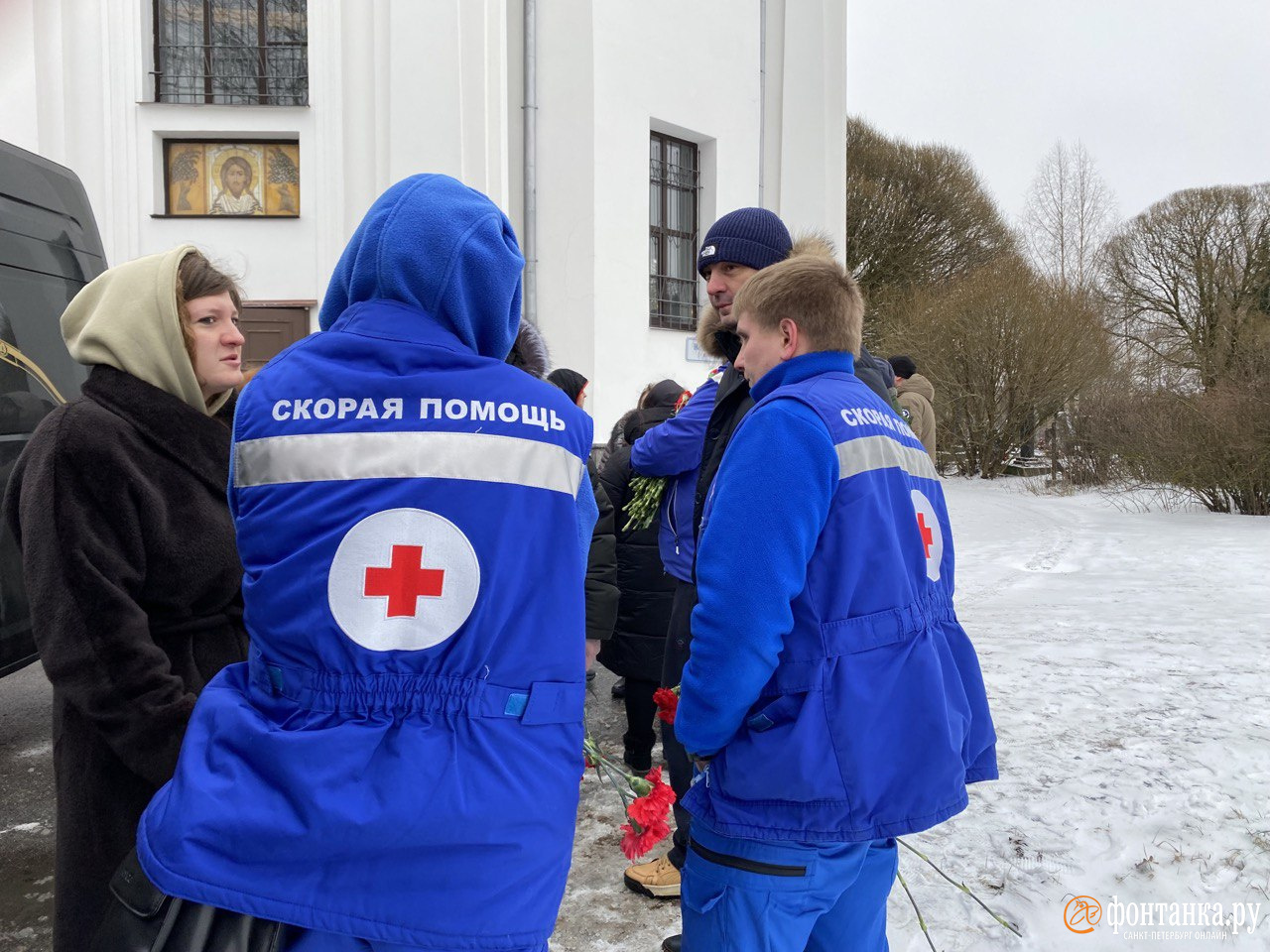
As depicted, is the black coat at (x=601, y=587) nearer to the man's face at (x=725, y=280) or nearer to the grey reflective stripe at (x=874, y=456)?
the man's face at (x=725, y=280)

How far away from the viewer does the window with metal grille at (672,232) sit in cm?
1343

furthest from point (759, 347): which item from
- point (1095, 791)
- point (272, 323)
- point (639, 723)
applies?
point (272, 323)

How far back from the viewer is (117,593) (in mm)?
1722

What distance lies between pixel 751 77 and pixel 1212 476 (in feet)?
26.4

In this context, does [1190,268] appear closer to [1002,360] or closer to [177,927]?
[1002,360]

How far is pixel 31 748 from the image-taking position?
15.2 ft

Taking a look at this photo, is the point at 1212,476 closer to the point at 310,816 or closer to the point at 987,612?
the point at 987,612

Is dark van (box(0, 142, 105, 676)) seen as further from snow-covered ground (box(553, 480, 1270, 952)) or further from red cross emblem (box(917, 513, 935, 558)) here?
red cross emblem (box(917, 513, 935, 558))

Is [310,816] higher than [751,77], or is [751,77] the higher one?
[751,77]

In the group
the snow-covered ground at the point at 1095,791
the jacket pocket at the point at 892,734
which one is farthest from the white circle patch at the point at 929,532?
the snow-covered ground at the point at 1095,791

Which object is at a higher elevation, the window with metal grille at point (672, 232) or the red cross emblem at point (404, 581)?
the window with metal grille at point (672, 232)

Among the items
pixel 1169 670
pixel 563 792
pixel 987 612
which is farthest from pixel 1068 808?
pixel 987 612

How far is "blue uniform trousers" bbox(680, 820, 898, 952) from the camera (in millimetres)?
1843

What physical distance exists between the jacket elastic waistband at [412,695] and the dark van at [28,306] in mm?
3074
